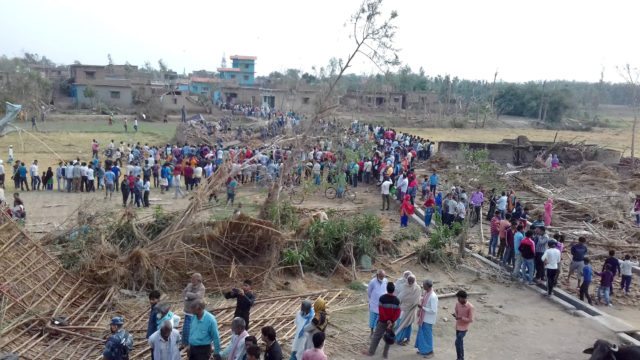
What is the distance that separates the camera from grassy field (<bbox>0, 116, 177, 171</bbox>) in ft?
81.6

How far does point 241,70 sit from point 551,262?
66.3m

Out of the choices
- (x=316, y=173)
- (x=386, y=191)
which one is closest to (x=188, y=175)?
(x=316, y=173)

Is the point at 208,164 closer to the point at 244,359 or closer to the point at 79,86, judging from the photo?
the point at 244,359

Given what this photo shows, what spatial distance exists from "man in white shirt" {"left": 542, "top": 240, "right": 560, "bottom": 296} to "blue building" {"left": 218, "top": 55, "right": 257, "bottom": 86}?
6462 centimetres

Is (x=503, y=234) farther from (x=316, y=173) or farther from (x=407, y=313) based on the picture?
(x=316, y=173)

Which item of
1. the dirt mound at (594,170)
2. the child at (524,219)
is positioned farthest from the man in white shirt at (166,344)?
the dirt mound at (594,170)

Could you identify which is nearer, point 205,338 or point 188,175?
point 205,338

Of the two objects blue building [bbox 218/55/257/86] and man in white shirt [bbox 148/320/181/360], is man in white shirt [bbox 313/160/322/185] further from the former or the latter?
blue building [bbox 218/55/257/86]

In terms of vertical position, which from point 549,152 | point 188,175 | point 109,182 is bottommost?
point 109,182

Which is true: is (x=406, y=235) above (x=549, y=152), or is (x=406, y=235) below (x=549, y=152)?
below

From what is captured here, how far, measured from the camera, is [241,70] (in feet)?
235

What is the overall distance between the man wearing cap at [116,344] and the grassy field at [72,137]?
17.3 m

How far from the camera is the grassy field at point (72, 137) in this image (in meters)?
24.9

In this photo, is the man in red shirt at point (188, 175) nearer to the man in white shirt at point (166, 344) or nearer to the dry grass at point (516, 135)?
the man in white shirt at point (166, 344)
